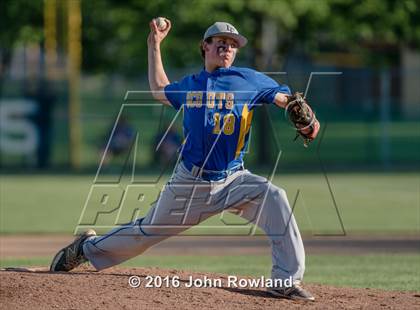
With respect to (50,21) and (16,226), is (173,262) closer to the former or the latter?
(16,226)

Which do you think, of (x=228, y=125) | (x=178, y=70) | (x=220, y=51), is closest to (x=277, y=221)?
(x=228, y=125)

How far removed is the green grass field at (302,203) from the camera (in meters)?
15.2

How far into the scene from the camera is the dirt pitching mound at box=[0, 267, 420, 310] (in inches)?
284

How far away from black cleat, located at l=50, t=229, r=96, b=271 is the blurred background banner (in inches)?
685

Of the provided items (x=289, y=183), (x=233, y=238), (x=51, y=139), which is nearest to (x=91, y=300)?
(x=233, y=238)

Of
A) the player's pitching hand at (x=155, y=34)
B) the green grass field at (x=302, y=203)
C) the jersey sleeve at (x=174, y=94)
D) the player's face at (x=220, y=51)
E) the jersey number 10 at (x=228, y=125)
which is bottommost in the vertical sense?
the green grass field at (x=302, y=203)

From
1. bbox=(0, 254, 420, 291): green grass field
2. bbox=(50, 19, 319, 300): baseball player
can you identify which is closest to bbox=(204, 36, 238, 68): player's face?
bbox=(50, 19, 319, 300): baseball player

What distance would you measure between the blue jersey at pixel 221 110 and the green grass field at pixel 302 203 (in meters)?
6.83

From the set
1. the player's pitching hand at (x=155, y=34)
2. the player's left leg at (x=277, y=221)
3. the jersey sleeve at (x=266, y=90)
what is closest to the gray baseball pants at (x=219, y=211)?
the player's left leg at (x=277, y=221)

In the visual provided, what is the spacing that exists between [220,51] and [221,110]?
519 mm

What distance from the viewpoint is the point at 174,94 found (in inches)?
303

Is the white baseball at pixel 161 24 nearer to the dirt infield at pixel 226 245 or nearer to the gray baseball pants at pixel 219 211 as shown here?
the gray baseball pants at pixel 219 211

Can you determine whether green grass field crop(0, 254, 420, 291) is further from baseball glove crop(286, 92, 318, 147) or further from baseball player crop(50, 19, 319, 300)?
baseball glove crop(286, 92, 318, 147)

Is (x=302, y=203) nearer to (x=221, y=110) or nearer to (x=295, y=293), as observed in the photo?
(x=295, y=293)
